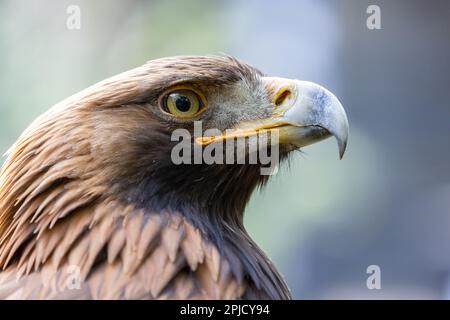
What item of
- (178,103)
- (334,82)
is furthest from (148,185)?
(334,82)

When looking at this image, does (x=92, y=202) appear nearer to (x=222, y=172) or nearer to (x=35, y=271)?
(x=35, y=271)

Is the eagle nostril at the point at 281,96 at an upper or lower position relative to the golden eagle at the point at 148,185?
upper

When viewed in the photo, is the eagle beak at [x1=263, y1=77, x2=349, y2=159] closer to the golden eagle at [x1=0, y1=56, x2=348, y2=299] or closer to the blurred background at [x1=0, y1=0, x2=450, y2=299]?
the golden eagle at [x1=0, y1=56, x2=348, y2=299]

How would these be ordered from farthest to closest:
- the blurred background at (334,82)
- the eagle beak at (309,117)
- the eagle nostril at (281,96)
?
1. the blurred background at (334,82)
2. the eagle nostril at (281,96)
3. the eagle beak at (309,117)

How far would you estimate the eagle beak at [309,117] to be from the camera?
2.65 m

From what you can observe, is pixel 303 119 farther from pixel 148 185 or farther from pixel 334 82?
pixel 334 82

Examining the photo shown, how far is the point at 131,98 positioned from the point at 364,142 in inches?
163

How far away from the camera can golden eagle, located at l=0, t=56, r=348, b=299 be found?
2434 mm

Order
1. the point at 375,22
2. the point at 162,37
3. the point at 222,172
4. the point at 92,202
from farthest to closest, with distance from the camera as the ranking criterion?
the point at 162,37
the point at 375,22
the point at 222,172
the point at 92,202

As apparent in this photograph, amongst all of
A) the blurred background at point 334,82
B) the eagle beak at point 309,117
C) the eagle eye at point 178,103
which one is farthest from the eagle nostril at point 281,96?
the blurred background at point 334,82

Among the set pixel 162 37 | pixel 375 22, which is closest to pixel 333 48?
pixel 375 22

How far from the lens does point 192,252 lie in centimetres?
249

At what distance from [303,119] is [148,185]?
0.53 meters

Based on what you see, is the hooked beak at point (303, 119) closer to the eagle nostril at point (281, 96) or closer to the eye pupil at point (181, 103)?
the eagle nostril at point (281, 96)
